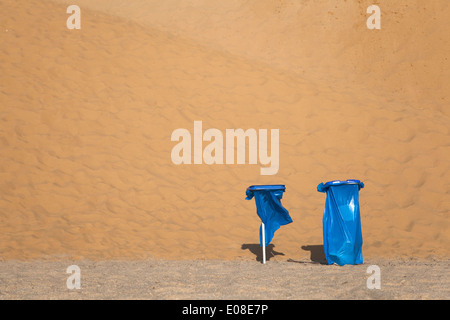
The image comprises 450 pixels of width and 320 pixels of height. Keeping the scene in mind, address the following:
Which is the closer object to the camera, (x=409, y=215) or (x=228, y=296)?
(x=228, y=296)

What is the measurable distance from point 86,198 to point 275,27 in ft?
26.4

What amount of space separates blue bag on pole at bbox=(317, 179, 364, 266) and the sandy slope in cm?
95

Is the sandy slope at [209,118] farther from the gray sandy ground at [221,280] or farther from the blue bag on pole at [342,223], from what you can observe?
the blue bag on pole at [342,223]

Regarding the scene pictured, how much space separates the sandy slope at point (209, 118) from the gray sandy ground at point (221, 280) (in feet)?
2.31

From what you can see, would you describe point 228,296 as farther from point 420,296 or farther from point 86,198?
point 86,198

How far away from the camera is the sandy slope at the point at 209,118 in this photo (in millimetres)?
6680

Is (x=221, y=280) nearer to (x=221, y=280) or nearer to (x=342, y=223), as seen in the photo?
(x=221, y=280)

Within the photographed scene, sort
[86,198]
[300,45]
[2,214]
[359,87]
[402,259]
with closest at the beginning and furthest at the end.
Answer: [402,259], [2,214], [86,198], [359,87], [300,45]

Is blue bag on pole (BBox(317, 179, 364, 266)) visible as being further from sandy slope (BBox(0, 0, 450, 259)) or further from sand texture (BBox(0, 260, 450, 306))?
sandy slope (BBox(0, 0, 450, 259))

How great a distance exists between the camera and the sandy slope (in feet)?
21.9

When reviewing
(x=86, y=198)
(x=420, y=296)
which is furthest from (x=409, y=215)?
(x=86, y=198)

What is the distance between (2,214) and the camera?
6.84 meters

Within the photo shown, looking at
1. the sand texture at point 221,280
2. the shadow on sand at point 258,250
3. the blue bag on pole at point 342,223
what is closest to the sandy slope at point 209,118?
the shadow on sand at point 258,250

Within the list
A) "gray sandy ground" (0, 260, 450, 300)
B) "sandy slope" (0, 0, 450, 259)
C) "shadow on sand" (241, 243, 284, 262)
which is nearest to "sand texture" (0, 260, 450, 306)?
"gray sandy ground" (0, 260, 450, 300)
